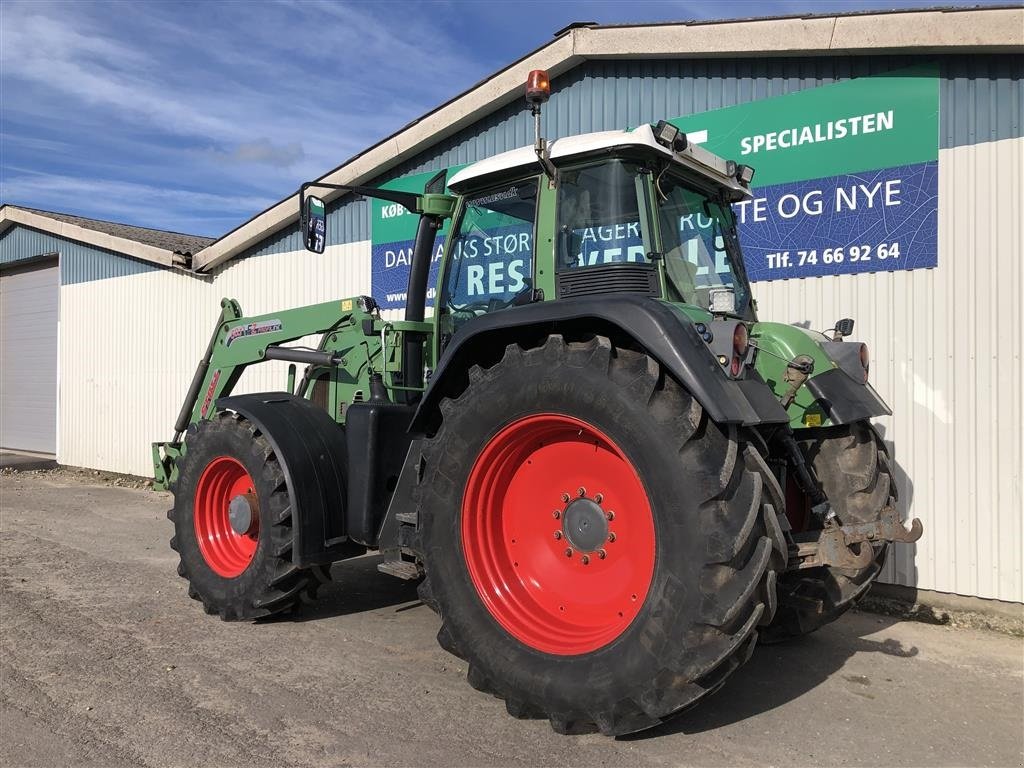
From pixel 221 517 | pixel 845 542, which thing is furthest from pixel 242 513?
pixel 845 542

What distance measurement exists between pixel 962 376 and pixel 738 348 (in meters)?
3.27

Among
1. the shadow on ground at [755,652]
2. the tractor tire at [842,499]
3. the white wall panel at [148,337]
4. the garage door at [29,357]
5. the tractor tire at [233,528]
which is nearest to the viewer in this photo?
the shadow on ground at [755,652]

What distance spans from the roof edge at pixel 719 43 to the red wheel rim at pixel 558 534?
14.3 feet

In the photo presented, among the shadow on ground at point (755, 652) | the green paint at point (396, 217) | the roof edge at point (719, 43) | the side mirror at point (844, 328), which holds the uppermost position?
the roof edge at point (719, 43)

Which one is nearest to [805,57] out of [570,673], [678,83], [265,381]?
[678,83]

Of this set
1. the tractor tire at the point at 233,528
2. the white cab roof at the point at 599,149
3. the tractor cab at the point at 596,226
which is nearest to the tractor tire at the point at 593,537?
the tractor cab at the point at 596,226

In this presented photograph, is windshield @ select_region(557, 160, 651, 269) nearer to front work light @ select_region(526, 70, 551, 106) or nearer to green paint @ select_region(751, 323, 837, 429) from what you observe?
front work light @ select_region(526, 70, 551, 106)

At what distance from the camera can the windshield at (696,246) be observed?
4.11m

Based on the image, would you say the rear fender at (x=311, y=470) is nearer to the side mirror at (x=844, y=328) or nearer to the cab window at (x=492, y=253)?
the cab window at (x=492, y=253)

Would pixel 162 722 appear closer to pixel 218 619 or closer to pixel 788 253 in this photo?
pixel 218 619

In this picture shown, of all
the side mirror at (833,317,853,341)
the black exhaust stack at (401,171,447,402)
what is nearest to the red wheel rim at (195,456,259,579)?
the black exhaust stack at (401,171,447,402)

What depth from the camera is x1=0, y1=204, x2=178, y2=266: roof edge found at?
12.4 meters

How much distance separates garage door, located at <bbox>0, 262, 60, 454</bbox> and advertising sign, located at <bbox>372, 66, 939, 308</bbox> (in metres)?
12.6

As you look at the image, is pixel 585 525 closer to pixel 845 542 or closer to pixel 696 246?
pixel 845 542
